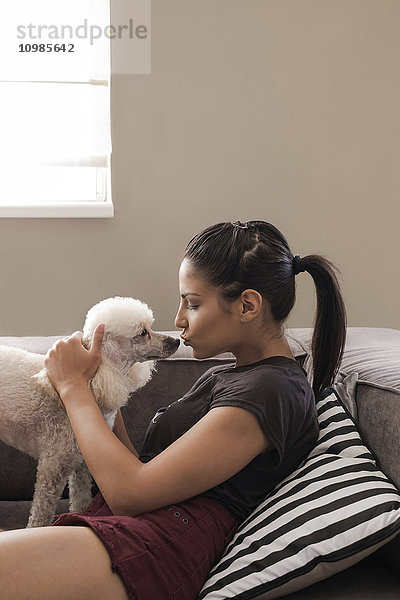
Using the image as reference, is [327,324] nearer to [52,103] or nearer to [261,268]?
[261,268]

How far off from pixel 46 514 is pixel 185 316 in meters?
0.48

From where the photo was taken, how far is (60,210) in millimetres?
2227

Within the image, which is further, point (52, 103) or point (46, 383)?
point (52, 103)

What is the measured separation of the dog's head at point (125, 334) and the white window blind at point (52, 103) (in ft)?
3.15

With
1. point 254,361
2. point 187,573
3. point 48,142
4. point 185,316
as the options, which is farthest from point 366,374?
point 48,142

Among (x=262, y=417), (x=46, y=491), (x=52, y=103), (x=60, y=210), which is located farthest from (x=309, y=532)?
(x=52, y=103)

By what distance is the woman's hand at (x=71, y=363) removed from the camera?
1.24 metres

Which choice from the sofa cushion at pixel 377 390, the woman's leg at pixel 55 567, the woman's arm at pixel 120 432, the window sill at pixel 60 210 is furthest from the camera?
the window sill at pixel 60 210

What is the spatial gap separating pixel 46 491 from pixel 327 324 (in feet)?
2.10

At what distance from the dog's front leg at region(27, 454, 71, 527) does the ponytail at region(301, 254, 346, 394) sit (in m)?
0.55

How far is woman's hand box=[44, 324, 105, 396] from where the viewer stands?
1242 millimetres

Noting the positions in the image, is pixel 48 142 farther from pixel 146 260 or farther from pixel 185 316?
pixel 185 316

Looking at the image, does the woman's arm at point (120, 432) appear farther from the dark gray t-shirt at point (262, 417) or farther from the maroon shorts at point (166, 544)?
the maroon shorts at point (166, 544)

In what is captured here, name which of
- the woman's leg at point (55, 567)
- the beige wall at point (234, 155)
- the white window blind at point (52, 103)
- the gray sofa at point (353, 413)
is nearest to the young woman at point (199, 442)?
the woman's leg at point (55, 567)
